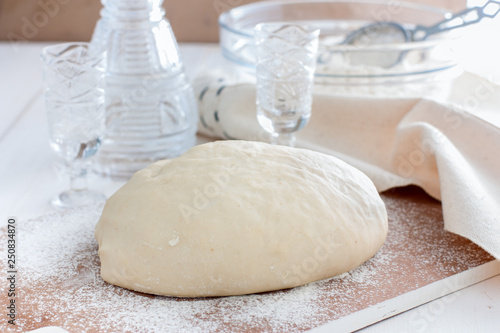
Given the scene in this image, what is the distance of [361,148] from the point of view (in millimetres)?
1382

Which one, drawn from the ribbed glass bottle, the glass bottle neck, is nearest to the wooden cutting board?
the ribbed glass bottle

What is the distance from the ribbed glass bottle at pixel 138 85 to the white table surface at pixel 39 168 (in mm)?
84

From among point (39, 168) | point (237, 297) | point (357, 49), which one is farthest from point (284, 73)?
point (39, 168)

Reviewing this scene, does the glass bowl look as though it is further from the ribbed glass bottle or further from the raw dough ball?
the raw dough ball

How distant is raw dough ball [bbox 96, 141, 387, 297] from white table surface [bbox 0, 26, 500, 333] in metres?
0.14

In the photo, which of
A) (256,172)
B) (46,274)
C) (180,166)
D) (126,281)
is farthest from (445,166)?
(46,274)

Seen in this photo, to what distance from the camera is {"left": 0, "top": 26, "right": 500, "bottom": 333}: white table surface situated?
881 mm

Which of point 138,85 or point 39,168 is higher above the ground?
point 138,85

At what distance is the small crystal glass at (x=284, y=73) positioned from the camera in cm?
115

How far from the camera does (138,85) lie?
1.30 metres

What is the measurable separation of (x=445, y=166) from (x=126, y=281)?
629mm

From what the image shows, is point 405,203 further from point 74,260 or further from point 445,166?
point 74,260

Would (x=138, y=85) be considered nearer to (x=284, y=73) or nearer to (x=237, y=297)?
(x=284, y=73)

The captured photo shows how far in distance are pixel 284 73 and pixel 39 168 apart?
64 centimetres
